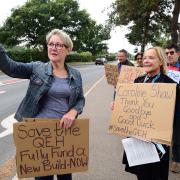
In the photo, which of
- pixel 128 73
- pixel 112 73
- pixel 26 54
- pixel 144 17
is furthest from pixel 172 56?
pixel 26 54

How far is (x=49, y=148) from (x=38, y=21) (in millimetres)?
54517

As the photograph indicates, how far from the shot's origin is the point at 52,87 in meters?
3.88

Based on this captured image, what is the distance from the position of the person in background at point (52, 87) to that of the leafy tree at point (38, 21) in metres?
52.4

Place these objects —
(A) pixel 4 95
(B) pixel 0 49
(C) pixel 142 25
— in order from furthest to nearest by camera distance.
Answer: (C) pixel 142 25
(A) pixel 4 95
(B) pixel 0 49

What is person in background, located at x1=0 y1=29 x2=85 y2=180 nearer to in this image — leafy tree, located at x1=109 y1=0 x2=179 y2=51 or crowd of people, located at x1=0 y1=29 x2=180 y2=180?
crowd of people, located at x1=0 y1=29 x2=180 y2=180

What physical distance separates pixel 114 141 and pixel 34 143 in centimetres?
436

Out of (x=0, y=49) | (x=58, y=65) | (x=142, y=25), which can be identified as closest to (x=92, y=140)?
(x=58, y=65)

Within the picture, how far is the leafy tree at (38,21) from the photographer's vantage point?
56781 millimetres

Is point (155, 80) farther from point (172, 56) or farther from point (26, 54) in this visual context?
point (26, 54)

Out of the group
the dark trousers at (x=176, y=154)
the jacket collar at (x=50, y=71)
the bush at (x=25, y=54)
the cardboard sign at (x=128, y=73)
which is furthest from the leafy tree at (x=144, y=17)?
the jacket collar at (x=50, y=71)

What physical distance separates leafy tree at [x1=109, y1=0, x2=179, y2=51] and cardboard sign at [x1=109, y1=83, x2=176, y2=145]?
2003cm

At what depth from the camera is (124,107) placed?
4469 mm

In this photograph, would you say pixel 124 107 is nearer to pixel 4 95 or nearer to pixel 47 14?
pixel 4 95

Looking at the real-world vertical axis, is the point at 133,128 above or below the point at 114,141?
above
